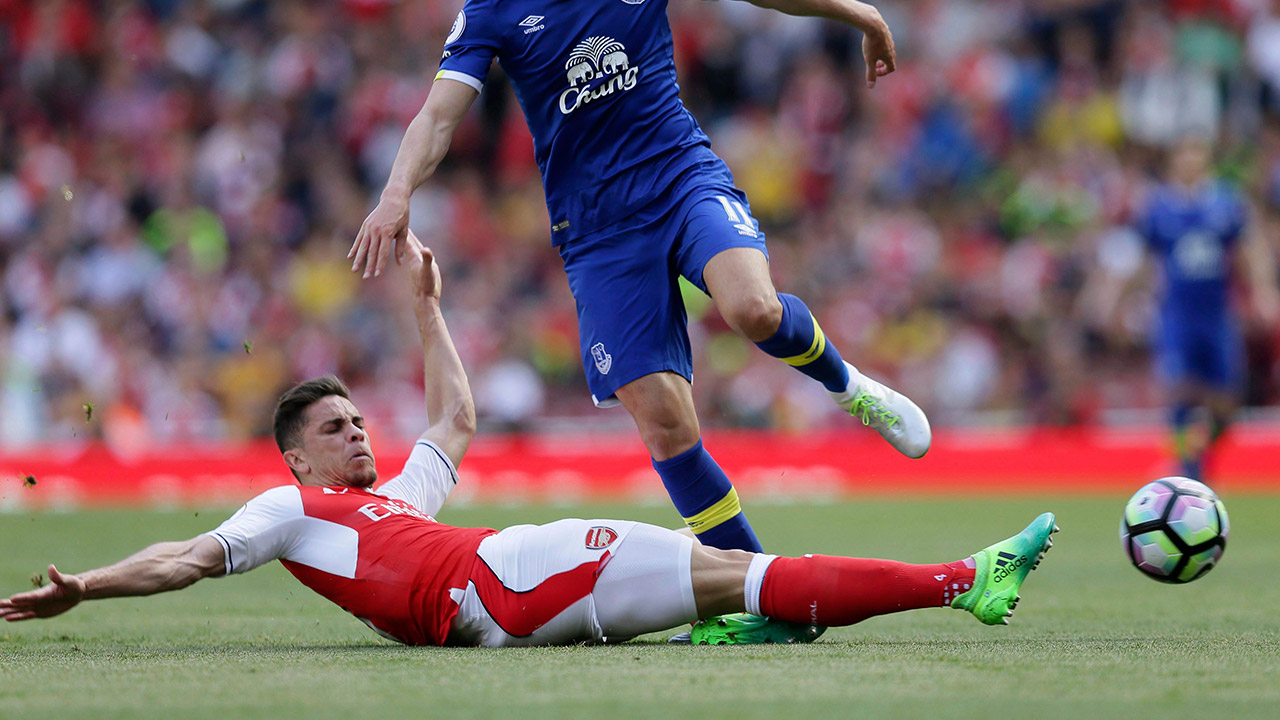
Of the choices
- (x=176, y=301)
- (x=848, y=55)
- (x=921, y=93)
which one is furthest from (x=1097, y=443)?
(x=176, y=301)

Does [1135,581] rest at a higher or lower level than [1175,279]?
lower

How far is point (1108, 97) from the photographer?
53.3ft

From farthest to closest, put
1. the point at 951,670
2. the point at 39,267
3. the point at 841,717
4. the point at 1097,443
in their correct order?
the point at 39,267
the point at 1097,443
the point at 951,670
the point at 841,717

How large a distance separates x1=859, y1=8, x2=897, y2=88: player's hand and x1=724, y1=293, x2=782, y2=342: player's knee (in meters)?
1.10

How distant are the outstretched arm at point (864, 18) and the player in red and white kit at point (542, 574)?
1.96 m

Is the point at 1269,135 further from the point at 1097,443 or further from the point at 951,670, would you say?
the point at 951,670

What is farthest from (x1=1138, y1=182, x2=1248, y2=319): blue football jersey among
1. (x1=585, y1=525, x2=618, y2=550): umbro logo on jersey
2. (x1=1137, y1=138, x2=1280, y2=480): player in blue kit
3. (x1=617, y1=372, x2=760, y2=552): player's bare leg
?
(x1=585, y1=525, x2=618, y2=550): umbro logo on jersey

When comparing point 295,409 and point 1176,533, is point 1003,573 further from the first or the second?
point 295,409

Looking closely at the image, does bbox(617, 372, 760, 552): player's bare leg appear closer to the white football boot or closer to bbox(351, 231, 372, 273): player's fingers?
the white football boot

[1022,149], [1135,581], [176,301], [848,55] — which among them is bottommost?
[1135,581]

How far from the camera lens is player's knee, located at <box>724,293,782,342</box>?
5090 mm

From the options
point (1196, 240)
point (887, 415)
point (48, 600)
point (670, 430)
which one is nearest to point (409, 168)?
point (670, 430)

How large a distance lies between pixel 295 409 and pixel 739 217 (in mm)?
1800

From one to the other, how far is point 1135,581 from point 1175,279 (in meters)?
4.81
